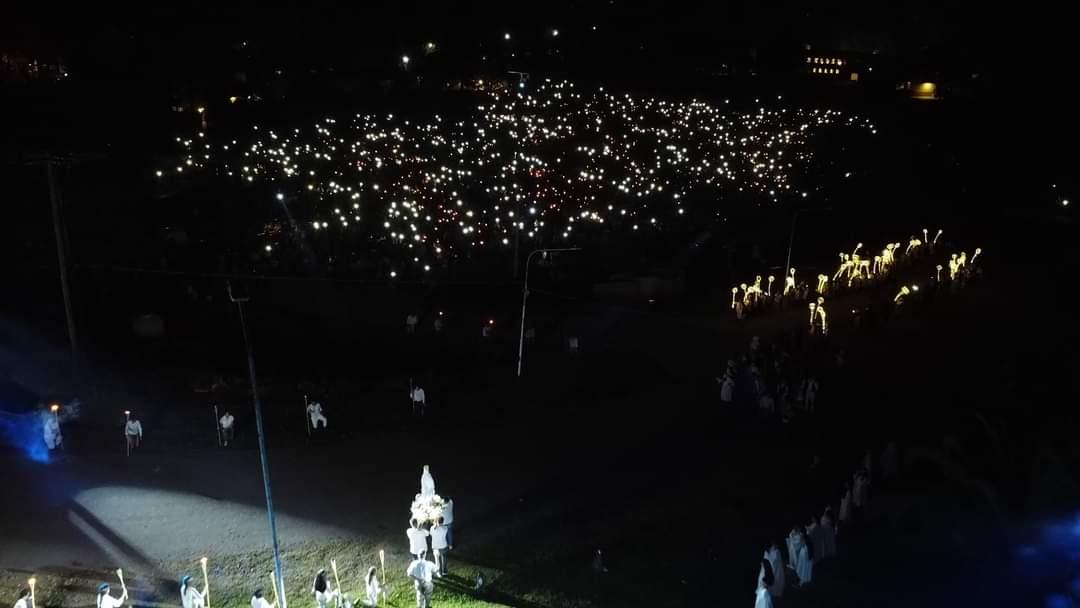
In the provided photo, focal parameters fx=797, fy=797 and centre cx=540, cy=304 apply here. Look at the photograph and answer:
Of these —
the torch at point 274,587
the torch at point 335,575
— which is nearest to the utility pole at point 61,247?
the torch at point 274,587

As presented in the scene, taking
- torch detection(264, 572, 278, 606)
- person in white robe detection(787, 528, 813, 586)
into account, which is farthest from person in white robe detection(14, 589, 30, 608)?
person in white robe detection(787, 528, 813, 586)

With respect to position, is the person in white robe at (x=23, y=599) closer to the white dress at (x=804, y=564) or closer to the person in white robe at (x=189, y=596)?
the person in white robe at (x=189, y=596)

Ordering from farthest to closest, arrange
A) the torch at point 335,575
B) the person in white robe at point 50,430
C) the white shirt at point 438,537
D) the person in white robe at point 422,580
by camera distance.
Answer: the person in white robe at point 50,430
the white shirt at point 438,537
the person in white robe at point 422,580
the torch at point 335,575

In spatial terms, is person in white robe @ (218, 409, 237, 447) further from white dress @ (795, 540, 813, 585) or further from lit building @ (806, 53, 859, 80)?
lit building @ (806, 53, 859, 80)

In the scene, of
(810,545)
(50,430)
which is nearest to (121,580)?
(50,430)

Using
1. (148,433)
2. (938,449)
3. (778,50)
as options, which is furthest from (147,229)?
(778,50)

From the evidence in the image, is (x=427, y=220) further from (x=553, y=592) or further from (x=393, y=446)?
(x=553, y=592)
